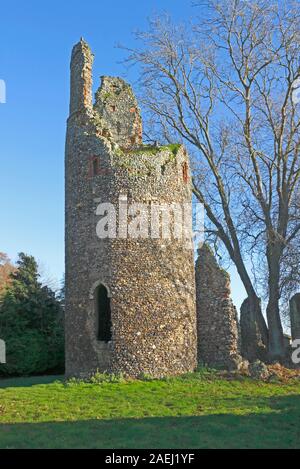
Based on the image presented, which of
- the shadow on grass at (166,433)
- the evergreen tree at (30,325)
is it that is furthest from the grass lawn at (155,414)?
the evergreen tree at (30,325)

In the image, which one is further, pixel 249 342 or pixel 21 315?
pixel 21 315

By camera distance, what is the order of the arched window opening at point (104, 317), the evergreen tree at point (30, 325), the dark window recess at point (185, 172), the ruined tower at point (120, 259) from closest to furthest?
the ruined tower at point (120, 259)
the arched window opening at point (104, 317)
the dark window recess at point (185, 172)
the evergreen tree at point (30, 325)

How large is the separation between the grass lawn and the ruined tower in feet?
3.60

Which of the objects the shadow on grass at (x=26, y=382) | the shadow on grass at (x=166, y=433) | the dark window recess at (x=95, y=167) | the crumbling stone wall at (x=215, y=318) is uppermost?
the dark window recess at (x=95, y=167)

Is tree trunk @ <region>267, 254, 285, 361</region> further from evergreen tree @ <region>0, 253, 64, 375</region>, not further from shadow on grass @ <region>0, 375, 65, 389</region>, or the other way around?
evergreen tree @ <region>0, 253, 64, 375</region>

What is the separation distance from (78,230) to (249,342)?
8.35 metres

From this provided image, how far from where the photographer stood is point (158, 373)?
52.3 ft

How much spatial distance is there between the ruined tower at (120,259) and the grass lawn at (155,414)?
1099 mm

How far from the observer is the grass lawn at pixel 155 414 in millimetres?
9016

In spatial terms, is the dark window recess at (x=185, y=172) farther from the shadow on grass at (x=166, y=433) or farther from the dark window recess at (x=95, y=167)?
the shadow on grass at (x=166, y=433)

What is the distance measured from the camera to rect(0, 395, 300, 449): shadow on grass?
8781mm
